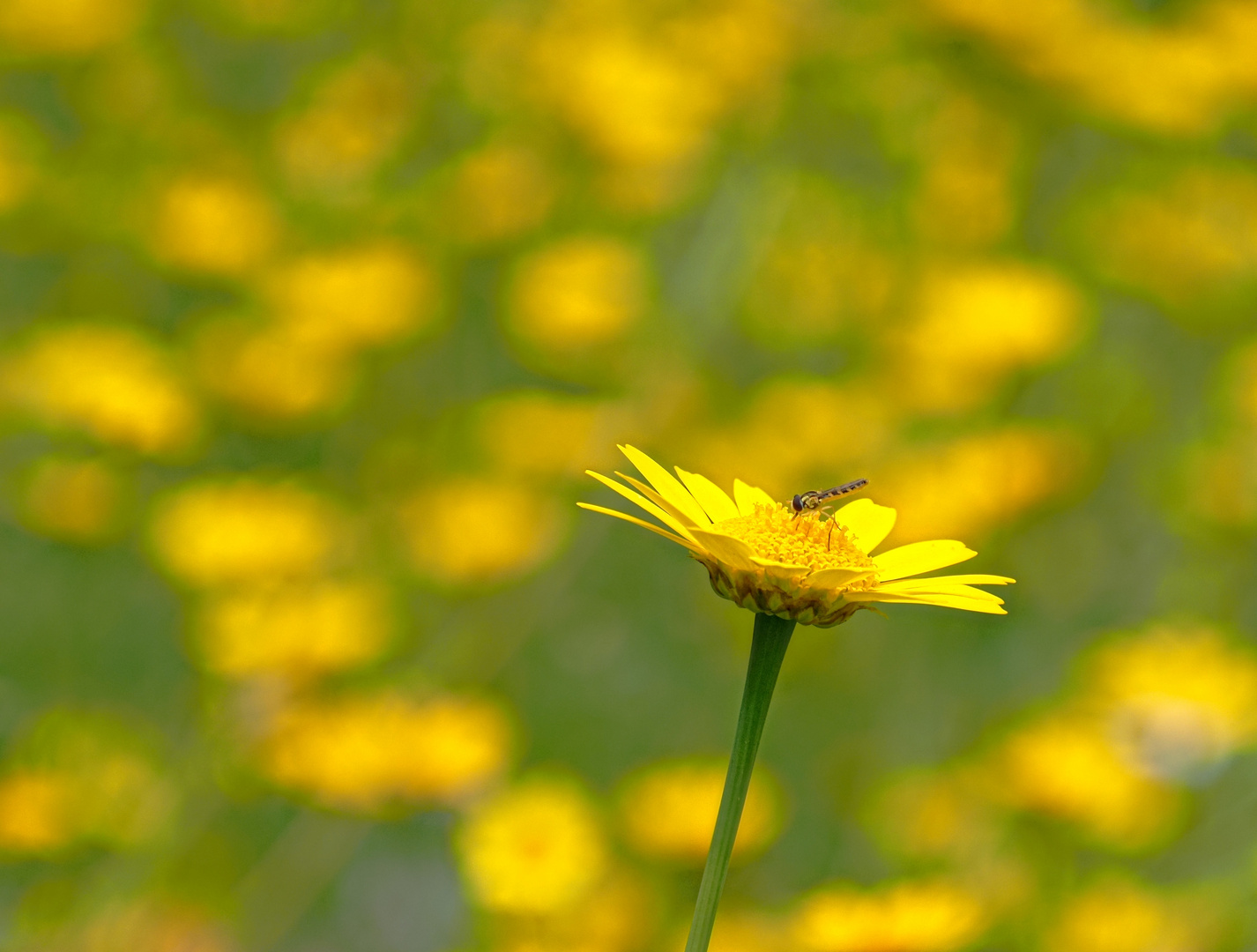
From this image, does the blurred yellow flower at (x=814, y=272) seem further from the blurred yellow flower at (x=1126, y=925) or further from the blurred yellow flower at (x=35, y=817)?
the blurred yellow flower at (x=35, y=817)

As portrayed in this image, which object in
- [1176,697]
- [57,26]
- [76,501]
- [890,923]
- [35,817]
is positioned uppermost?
[57,26]

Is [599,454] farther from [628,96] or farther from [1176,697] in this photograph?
[1176,697]

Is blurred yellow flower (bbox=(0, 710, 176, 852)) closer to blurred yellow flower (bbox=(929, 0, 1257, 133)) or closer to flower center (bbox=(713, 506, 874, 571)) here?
flower center (bbox=(713, 506, 874, 571))

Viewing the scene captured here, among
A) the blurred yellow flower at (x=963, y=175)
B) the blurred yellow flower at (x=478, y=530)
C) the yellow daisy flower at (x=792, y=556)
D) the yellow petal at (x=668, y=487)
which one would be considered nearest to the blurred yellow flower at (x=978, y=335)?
the blurred yellow flower at (x=963, y=175)

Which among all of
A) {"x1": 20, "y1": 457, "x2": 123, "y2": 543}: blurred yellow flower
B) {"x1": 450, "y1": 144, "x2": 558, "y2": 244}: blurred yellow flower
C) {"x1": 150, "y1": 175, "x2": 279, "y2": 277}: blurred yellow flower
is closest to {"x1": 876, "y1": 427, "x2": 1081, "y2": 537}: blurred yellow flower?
{"x1": 450, "y1": 144, "x2": 558, "y2": 244}: blurred yellow flower

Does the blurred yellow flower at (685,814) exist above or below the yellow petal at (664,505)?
below

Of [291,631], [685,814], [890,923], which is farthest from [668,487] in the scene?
[291,631]
